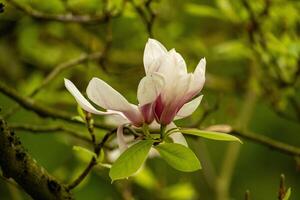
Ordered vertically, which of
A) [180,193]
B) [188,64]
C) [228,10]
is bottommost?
[180,193]

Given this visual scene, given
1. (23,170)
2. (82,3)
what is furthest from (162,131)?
(82,3)

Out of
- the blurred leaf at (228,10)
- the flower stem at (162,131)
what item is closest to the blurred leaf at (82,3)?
the blurred leaf at (228,10)

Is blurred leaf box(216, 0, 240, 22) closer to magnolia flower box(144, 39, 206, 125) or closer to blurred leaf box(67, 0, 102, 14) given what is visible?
blurred leaf box(67, 0, 102, 14)

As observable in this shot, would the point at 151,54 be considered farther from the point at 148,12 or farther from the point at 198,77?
the point at 148,12

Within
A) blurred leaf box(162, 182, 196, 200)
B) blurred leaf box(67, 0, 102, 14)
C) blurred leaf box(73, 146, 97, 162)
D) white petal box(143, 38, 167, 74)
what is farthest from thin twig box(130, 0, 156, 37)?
blurred leaf box(162, 182, 196, 200)

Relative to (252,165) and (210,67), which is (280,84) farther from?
(252,165)

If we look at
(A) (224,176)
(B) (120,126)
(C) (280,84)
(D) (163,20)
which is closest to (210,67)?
(D) (163,20)

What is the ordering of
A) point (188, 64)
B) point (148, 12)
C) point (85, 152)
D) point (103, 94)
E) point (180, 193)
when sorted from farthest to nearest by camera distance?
point (188, 64), point (180, 193), point (148, 12), point (85, 152), point (103, 94)

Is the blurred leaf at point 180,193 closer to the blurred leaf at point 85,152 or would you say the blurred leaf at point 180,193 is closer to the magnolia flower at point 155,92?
the blurred leaf at point 85,152
